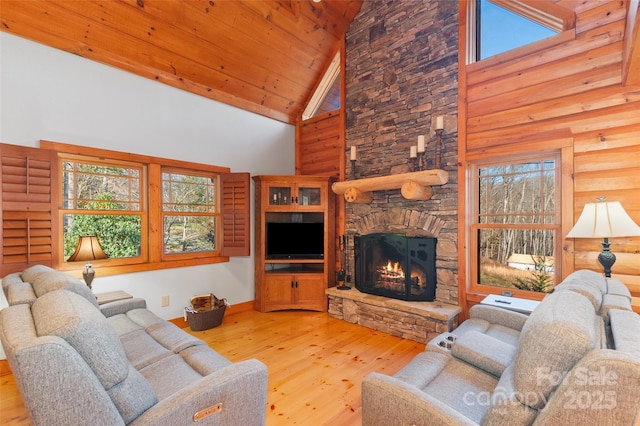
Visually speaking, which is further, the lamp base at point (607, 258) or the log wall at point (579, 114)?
the log wall at point (579, 114)

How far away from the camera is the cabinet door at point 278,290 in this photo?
14.3 ft

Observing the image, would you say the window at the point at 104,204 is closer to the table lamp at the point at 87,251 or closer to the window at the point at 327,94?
the table lamp at the point at 87,251

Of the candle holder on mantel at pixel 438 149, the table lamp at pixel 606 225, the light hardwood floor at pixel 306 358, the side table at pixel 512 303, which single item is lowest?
the light hardwood floor at pixel 306 358

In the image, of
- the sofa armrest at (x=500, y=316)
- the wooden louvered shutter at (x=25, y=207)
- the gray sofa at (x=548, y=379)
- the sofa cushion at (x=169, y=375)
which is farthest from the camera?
the wooden louvered shutter at (x=25, y=207)

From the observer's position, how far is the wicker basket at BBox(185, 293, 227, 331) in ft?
11.9

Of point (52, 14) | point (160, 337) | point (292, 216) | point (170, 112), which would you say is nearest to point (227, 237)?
point (292, 216)

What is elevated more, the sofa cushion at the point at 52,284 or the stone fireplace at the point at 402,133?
the stone fireplace at the point at 402,133

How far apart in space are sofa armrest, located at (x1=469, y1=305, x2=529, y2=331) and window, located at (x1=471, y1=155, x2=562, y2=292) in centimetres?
86

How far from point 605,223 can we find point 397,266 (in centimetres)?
199

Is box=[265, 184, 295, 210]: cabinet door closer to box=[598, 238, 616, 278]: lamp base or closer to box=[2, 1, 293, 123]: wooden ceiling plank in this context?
box=[2, 1, 293, 123]: wooden ceiling plank

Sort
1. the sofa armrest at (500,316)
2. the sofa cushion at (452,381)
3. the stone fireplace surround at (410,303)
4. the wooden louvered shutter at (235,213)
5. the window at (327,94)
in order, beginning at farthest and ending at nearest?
the window at (327,94) < the wooden louvered shutter at (235,213) < the stone fireplace surround at (410,303) < the sofa armrest at (500,316) < the sofa cushion at (452,381)

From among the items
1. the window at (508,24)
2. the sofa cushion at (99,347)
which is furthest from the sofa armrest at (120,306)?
the window at (508,24)

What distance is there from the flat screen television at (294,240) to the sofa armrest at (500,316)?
7.62 ft

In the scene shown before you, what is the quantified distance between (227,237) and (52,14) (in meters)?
2.91
